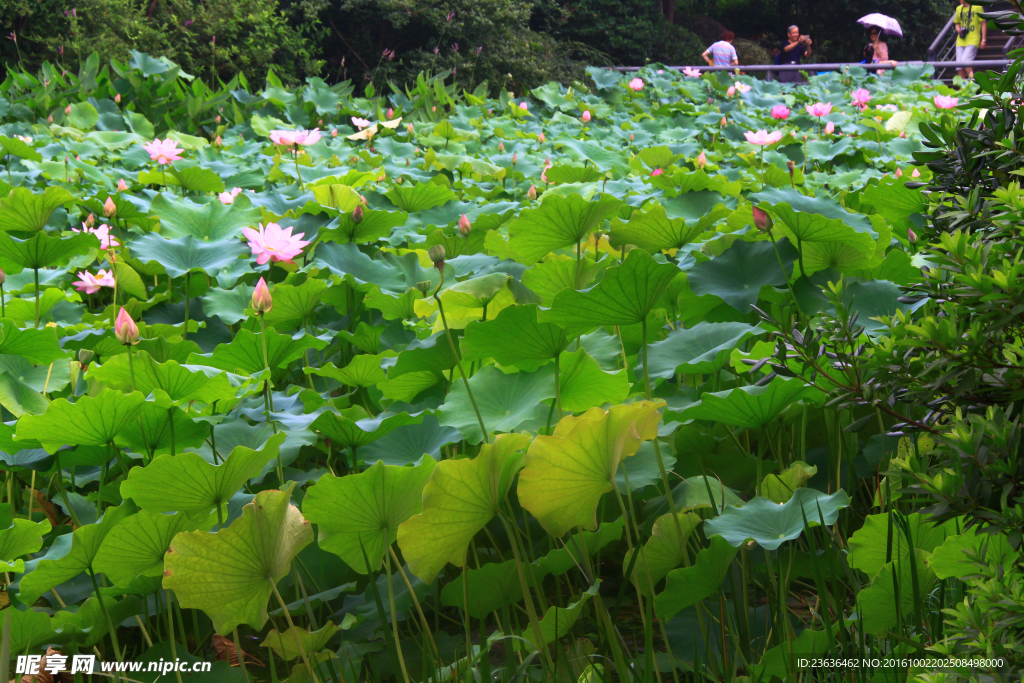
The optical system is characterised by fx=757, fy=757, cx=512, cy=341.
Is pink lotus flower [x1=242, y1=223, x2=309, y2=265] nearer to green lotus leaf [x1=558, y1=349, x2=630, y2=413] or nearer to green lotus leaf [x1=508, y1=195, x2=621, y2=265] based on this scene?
green lotus leaf [x1=508, y1=195, x2=621, y2=265]

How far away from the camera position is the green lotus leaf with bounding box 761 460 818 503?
1.06m

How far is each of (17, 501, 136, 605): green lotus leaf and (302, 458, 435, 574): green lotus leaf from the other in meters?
0.26

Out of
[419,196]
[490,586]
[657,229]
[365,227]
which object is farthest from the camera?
[419,196]

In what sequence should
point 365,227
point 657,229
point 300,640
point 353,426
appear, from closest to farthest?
point 300,640 → point 353,426 → point 657,229 → point 365,227

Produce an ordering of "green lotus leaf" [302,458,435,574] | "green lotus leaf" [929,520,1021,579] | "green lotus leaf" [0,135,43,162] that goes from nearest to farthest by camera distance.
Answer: "green lotus leaf" [929,520,1021,579]
"green lotus leaf" [302,458,435,574]
"green lotus leaf" [0,135,43,162]

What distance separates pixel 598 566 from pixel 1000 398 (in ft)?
2.18

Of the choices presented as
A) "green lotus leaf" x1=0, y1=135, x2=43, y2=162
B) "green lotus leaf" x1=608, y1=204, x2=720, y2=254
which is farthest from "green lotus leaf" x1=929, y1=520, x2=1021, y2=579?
"green lotus leaf" x1=0, y1=135, x2=43, y2=162

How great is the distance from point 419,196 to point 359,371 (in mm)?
1120

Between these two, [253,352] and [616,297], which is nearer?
[616,297]

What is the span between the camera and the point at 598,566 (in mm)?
1164

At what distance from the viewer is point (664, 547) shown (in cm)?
99

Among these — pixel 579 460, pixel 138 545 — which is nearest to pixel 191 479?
pixel 138 545

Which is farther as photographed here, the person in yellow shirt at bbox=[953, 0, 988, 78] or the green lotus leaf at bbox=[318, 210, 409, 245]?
the person in yellow shirt at bbox=[953, 0, 988, 78]

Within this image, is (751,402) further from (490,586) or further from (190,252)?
(190,252)
